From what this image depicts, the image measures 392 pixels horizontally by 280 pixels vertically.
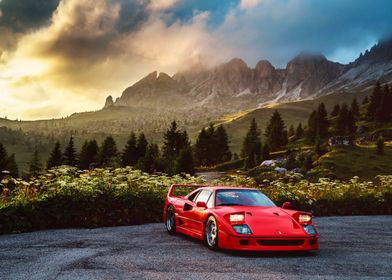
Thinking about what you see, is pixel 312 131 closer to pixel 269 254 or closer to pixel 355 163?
pixel 355 163

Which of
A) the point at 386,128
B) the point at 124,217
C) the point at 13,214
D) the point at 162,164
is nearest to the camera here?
the point at 13,214

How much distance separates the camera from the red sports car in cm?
923

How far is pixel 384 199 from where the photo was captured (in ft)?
78.0

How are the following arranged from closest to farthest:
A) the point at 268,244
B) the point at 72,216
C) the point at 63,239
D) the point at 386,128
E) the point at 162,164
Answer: the point at 268,244
the point at 63,239
the point at 72,216
the point at 162,164
the point at 386,128

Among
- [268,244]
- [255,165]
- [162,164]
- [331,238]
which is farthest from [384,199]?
[255,165]

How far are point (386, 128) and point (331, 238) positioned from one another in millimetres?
109031

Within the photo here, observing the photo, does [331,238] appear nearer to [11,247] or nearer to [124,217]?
[124,217]

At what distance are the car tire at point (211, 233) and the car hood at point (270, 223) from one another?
→ 0.44m

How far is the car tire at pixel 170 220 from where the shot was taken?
42.5 ft

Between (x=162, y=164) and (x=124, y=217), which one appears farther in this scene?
(x=162, y=164)

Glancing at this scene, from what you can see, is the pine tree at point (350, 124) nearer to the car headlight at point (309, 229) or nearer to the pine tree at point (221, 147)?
the pine tree at point (221, 147)

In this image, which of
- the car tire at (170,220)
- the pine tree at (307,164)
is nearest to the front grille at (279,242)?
the car tire at (170,220)

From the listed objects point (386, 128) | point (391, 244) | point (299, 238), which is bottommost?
point (391, 244)

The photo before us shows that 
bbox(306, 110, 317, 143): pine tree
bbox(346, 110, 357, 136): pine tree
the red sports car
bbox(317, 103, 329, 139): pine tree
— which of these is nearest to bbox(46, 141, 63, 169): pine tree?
bbox(306, 110, 317, 143): pine tree
